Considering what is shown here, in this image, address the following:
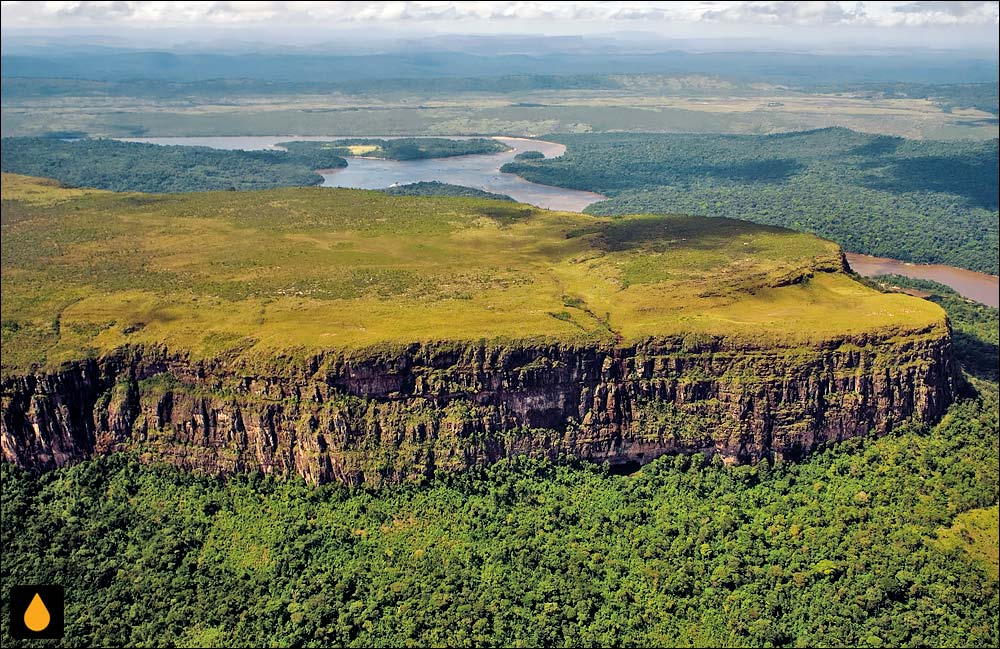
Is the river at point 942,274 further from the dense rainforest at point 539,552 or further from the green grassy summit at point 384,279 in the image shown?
the dense rainforest at point 539,552

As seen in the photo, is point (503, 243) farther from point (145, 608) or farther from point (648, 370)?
point (145, 608)

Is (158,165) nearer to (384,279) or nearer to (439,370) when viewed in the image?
(384,279)

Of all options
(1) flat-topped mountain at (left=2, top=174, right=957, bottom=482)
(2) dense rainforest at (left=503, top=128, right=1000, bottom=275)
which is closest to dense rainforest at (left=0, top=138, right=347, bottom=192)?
(2) dense rainforest at (left=503, top=128, right=1000, bottom=275)

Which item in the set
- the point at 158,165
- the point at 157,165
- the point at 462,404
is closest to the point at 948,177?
the point at 158,165

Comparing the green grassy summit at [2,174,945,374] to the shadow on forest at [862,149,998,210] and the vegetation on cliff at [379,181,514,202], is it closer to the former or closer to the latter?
the vegetation on cliff at [379,181,514,202]

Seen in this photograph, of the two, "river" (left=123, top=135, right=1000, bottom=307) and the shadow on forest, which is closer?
"river" (left=123, top=135, right=1000, bottom=307)

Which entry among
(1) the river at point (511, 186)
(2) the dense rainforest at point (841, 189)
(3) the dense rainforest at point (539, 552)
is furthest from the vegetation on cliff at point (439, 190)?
(3) the dense rainforest at point (539, 552)

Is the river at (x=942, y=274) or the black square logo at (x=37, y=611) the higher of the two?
the black square logo at (x=37, y=611)
